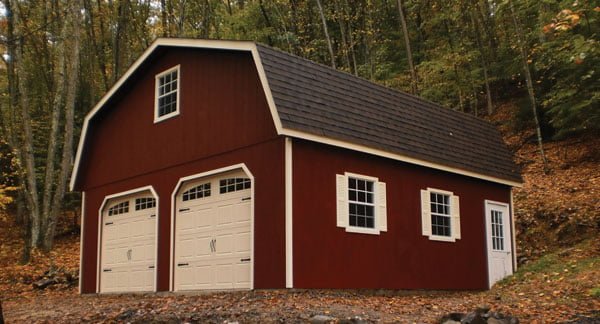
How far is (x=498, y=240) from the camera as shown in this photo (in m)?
15.1

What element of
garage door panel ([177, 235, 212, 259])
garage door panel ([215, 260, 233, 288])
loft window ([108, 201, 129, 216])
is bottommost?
garage door panel ([215, 260, 233, 288])

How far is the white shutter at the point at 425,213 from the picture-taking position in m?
12.9

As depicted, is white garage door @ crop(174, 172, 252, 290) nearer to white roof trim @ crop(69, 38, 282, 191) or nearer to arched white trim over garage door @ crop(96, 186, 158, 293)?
arched white trim over garage door @ crop(96, 186, 158, 293)

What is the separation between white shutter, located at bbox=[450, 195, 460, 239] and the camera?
44.9 ft

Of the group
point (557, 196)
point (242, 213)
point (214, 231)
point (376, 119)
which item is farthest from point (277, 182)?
point (557, 196)

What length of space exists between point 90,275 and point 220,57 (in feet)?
21.4

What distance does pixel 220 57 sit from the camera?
1205cm

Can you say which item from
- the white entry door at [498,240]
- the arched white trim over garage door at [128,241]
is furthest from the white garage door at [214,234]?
the white entry door at [498,240]

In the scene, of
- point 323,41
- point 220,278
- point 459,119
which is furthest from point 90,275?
point 323,41

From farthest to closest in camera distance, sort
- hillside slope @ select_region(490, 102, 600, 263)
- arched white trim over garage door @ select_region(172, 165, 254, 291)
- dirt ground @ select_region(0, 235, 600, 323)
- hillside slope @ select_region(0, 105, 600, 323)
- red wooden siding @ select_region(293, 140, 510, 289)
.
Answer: hillside slope @ select_region(490, 102, 600, 263) < arched white trim over garage door @ select_region(172, 165, 254, 291) < red wooden siding @ select_region(293, 140, 510, 289) < hillside slope @ select_region(0, 105, 600, 323) < dirt ground @ select_region(0, 235, 600, 323)

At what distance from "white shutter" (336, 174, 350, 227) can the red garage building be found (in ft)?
0.08

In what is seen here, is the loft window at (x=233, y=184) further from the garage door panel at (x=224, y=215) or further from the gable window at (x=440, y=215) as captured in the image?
the gable window at (x=440, y=215)

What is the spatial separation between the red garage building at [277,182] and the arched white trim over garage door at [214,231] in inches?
1.2

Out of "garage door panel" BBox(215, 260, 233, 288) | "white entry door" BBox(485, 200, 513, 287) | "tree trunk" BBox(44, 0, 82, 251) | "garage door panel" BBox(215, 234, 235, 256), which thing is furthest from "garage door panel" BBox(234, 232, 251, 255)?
"tree trunk" BBox(44, 0, 82, 251)
